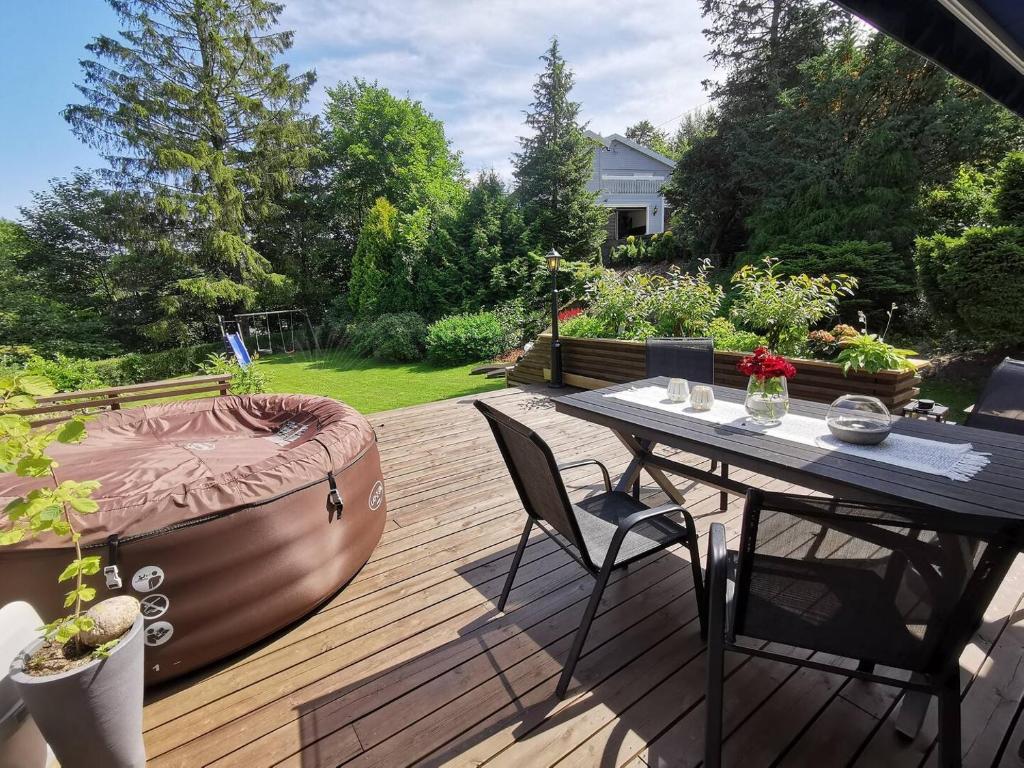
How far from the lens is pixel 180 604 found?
1.64 meters

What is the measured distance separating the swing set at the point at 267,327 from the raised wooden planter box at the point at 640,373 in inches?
387

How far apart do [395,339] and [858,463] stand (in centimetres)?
969

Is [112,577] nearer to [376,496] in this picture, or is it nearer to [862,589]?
[376,496]

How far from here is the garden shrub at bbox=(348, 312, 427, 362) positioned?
10273mm

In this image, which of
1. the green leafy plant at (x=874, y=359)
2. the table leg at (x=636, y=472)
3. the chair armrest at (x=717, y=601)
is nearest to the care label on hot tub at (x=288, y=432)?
the table leg at (x=636, y=472)

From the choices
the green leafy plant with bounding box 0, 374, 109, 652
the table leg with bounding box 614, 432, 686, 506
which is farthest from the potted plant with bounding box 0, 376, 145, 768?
the table leg with bounding box 614, 432, 686, 506

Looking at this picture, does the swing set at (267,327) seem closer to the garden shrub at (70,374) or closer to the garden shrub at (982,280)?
the garden shrub at (70,374)

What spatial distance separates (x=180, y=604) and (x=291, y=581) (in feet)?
1.29

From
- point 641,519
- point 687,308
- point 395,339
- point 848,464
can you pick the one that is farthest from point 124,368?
point 848,464

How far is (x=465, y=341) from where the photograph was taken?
9.16m

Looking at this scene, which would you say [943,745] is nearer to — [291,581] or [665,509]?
[665,509]

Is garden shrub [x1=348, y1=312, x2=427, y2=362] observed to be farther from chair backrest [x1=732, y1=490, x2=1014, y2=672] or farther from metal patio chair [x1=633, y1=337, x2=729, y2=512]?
chair backrest [x1=732, y1=490, x2=1014, y2=672]

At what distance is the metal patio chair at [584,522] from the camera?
1531 millimetres

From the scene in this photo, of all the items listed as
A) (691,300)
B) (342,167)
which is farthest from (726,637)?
(342,167)
